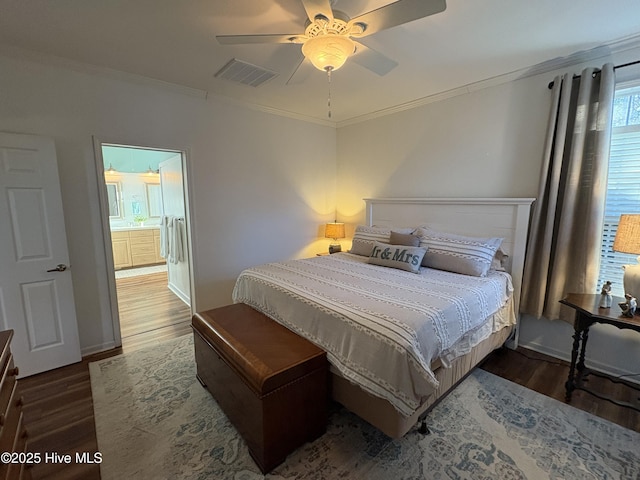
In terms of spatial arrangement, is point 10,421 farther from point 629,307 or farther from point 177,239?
point 629,307

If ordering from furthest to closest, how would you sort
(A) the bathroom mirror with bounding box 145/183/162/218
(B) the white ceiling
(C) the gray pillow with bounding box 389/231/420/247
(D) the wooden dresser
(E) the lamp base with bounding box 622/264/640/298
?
(A) the bathroom mirror with bounding box 145/183/162/218, (C) the gray pillow with bounding box 389/231/420/247, (E) the lamp base with bounding box 622/264/640/298, (B) the white ceiling, (D) the wooden dresser

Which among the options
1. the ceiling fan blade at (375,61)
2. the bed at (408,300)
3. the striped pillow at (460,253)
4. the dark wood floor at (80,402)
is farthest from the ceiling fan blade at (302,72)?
the dark wood floor at (80,402)

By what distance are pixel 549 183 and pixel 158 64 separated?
144 inches

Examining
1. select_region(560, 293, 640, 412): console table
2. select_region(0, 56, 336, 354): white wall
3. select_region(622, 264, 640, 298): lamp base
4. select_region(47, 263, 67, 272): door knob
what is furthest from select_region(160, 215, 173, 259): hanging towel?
select_region(622, 264, 640, 298): lamp base

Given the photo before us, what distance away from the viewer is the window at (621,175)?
2309 millimetres

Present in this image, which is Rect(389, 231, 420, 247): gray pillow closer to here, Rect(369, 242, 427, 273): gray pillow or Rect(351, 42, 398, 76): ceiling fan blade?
Rect(369, 242, 427, 273): gray pillow

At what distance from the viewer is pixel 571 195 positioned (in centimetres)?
242

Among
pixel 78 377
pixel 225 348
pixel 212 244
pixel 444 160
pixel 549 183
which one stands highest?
pixel 444 160

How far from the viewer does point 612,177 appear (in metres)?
2.41

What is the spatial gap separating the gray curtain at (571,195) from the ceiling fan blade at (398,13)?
1.82m

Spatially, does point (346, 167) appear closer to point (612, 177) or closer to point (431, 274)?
point (431, 274)

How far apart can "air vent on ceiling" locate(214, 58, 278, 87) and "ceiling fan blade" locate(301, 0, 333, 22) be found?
1.20m

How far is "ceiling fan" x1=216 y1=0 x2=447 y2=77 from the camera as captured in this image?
1.45 metres

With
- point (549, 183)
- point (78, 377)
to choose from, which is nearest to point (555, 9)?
point (549, 183)
